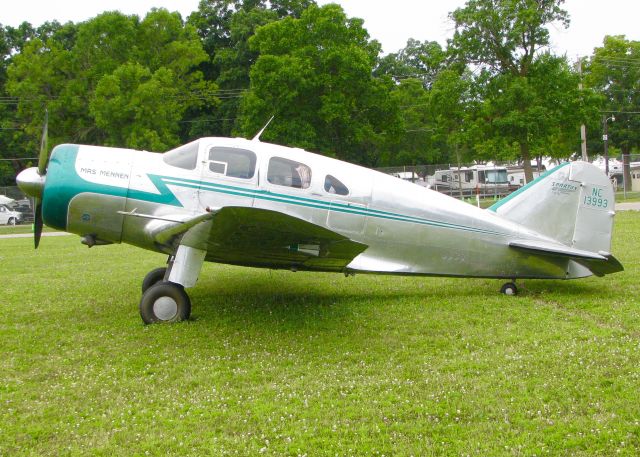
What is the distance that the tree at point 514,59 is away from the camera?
2688 centimetres

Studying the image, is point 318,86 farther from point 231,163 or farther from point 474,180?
point 231,163

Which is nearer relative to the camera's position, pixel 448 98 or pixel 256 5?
pixel 448 98

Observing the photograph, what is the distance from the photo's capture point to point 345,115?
33.5 metres

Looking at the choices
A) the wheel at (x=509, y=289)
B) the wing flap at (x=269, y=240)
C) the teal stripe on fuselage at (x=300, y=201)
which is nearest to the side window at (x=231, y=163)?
the teal stripe on fuselage at (x=300, y=201)

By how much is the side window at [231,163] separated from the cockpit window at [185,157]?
229 mm

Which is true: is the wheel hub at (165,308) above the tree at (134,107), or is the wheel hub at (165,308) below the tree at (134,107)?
below

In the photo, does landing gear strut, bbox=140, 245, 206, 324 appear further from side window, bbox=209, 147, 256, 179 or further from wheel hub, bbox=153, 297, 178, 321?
side window, bbox=209, 147, 256, 179

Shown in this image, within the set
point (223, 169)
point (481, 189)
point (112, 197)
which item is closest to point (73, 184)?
point (112, 197)

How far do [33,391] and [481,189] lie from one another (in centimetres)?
3894

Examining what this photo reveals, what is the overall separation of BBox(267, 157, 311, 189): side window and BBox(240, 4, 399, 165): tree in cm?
2517

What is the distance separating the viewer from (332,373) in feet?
17.0

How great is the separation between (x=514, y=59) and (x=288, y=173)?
24975 mm

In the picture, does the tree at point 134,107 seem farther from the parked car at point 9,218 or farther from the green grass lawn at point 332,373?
the green grass lawn at point 332,373

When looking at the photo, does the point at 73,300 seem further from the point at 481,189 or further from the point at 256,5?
the point at 256,5
